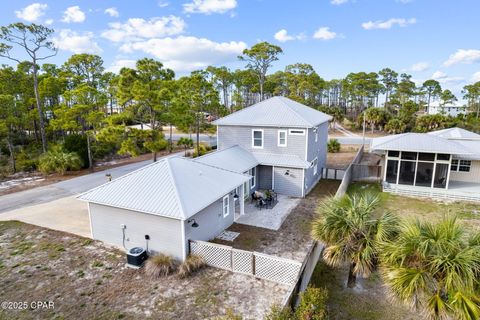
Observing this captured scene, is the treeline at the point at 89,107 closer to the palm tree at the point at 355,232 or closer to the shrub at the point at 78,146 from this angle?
the shrub at the point at 78,146

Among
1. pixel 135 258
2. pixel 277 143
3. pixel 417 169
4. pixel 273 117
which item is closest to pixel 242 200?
pixel 277 143

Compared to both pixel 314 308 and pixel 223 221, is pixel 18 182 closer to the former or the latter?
pixel 223 221

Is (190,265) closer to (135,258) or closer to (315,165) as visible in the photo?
(135,258)

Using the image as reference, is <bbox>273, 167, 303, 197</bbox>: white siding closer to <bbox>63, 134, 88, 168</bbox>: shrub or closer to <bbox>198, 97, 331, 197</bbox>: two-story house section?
<bbox>198, 97, 331, 197</bbox>: two-story house section

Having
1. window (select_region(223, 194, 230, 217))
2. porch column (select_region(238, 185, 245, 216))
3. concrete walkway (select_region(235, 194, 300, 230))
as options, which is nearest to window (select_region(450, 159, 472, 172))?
concrete walkway (select_region(235, 194, 300, 230))

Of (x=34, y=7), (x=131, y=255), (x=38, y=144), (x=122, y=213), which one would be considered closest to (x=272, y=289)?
(x=131, y=255)

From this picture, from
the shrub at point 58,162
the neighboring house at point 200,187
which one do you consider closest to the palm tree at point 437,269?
the neighboring house at point 200,187
